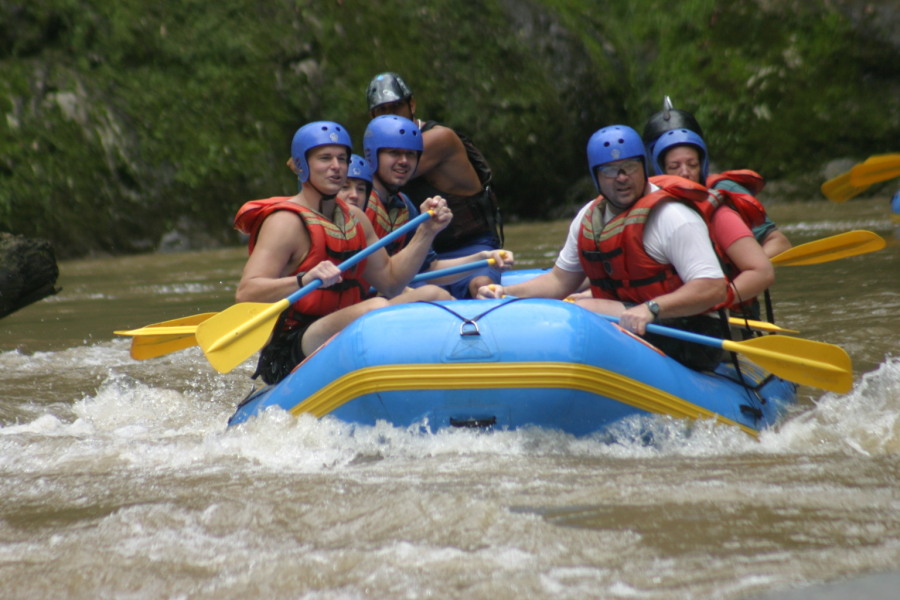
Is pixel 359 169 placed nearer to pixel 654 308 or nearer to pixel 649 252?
pixel 649 252

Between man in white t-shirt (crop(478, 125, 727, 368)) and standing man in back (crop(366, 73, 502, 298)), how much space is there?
1041 millimetres

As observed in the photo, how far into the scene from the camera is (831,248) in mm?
5152

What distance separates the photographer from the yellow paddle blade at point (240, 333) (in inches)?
157

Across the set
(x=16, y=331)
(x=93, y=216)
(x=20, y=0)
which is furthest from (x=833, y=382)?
(x=20, y=0)

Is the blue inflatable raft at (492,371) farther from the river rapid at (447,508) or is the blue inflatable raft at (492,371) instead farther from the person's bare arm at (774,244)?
the person's bare arm at (774,244)

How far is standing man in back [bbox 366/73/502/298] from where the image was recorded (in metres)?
5.27

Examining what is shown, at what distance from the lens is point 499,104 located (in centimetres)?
1415

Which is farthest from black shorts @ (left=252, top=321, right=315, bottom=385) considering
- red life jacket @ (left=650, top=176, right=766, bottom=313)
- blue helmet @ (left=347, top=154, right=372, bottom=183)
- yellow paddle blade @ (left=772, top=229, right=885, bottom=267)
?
yellow paddle blade @ (left=772, top=229, right=885, bottom=267)

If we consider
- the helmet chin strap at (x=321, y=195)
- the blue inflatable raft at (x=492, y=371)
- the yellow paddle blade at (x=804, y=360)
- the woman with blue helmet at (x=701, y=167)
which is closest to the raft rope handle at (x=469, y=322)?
the blue inflatable raft at (x=492, y=371)

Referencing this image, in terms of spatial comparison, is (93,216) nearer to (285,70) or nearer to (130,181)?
(130,181)

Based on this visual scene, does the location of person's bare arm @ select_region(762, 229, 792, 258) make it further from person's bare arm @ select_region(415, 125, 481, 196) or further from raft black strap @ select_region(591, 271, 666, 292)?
person's bare arm @ select_region(415, 125, 481, 196)

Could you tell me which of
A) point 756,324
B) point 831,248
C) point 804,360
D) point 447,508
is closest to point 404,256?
point 756,324

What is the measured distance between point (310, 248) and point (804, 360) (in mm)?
1833

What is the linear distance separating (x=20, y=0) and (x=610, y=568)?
1220 cm
